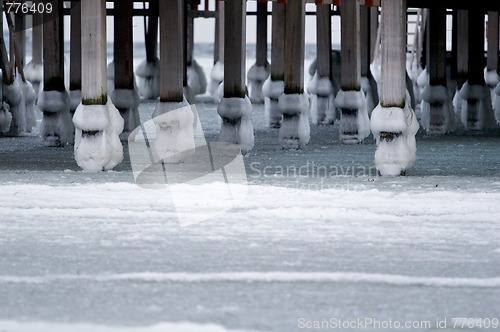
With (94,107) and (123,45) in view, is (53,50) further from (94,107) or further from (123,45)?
(94,107)

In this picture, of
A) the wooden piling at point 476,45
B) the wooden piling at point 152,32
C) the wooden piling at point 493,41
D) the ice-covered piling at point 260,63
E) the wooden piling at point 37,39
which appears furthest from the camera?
the wooden piling at point 152,32

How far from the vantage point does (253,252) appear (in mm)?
6484

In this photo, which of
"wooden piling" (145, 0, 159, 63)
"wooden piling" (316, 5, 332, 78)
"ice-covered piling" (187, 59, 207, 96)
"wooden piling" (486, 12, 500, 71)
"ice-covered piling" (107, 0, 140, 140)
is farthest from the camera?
"ice-covered piling" (187, 59, 207, 96)

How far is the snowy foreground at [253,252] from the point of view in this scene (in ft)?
16.6

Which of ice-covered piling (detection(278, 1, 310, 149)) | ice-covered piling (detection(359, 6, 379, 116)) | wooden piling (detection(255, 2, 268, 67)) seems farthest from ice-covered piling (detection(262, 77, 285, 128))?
wooden piling (detection(255, 2, 268, 67))

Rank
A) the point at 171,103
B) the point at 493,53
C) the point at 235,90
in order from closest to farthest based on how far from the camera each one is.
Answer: the point at 171,103 < the point at 235,90 < the point at 493,53

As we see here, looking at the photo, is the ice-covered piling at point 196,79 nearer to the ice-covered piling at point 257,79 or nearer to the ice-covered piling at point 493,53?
the ice-covered piling at point 257,79

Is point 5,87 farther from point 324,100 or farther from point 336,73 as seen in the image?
point 336,73

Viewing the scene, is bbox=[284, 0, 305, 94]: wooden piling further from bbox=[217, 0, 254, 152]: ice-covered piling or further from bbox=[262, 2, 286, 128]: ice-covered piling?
bbox=[262, 2, 286, 128]: ice-covered piling

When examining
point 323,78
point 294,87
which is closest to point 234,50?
point 294,87

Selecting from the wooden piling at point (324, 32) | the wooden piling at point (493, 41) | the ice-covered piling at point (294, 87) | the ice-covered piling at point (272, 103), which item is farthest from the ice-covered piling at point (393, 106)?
the wooden piling at point (493, 41)

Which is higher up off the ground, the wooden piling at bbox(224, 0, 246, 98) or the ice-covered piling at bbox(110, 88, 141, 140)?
the wooden piling at bbox(224, 0, 246, 98)

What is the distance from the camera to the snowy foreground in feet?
16.6

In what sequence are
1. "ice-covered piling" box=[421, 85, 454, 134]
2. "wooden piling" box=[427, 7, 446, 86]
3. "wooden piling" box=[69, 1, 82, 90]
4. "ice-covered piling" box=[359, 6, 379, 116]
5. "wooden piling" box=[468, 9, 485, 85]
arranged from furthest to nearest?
1. "ice-covered piling" box=[359, 6, 379, 116]
2. "wooden piling" box=[468, 9, 485, 85]
3. "ice-covered piling" box=[421, 85, 454, 134]
4. "wooden piling" box=[427, 7, 446, 86]
5. "wooden piling" box=[69, 1, 82, 90]
